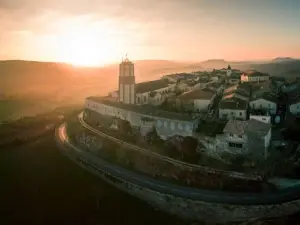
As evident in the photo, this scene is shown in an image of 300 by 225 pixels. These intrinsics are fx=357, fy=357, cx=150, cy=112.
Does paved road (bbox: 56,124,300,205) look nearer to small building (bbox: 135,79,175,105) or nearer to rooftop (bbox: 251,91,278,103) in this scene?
small building (bbox: 135,79,175,105)

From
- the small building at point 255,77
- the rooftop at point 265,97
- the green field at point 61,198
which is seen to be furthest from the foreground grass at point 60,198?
the small building at point 255,77

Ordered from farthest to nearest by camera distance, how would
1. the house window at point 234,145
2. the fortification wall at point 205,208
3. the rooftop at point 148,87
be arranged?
the rooftop at point 148,87
the house window at point 234,145
the fortification wall at point 205,208

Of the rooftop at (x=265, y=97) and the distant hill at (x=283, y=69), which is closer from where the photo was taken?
the rooftop at (x=265, y=97)

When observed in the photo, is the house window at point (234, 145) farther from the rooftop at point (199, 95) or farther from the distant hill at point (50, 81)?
the distant hill at point (50, 81)

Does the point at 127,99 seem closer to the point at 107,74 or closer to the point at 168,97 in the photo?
the point at 168,97

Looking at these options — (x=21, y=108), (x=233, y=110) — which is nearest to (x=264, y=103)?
(x=233, y=110)

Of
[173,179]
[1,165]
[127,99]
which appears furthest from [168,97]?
[1,165]

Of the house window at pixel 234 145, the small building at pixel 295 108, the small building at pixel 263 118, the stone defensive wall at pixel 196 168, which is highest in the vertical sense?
the small building at pixel 295 108

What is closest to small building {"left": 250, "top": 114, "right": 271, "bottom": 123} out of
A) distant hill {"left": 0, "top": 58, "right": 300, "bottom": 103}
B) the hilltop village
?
the hilltop village
